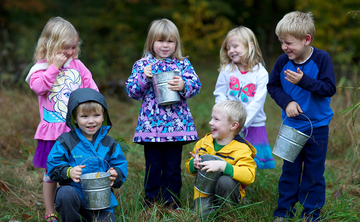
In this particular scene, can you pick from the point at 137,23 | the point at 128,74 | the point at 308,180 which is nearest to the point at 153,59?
the point at 308,180

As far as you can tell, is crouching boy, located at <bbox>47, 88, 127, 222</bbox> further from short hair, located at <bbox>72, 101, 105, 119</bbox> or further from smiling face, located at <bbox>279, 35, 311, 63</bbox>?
smiling face, located at <bbox>279, 35, 311, 63</bbox>

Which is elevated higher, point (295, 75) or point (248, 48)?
point (248, 48)

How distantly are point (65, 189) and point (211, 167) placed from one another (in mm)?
1050

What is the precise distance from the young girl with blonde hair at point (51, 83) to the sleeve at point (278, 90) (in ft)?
5.65

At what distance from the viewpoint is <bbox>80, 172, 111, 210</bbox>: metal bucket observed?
220 cm

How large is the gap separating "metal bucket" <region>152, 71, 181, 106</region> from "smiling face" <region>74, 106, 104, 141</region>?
0.50 m

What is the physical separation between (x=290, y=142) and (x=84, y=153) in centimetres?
156

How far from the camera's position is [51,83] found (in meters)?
2.75

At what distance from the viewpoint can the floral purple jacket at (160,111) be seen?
2.88 metres

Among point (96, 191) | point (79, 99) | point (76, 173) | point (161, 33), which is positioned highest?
point (161, 33)

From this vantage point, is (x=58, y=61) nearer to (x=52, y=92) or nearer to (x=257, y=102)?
(x=52, y=92)

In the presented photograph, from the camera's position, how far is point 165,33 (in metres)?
2.94

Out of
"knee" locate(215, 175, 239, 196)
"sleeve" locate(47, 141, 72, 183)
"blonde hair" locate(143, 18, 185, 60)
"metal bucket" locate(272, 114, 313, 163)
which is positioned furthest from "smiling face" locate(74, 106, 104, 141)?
"metal bucket" locate(272, 114, 313, 163)

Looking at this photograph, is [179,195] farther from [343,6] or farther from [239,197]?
[343,6]
